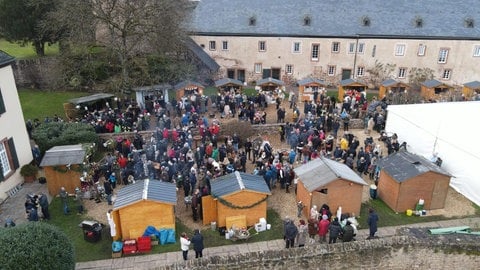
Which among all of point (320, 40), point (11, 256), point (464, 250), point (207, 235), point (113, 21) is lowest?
point (207, 235)

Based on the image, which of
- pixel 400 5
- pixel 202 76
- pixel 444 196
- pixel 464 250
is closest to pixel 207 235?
pixel 464 250

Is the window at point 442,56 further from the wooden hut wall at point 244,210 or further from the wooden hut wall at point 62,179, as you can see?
the wooden hut wall at point 62,179

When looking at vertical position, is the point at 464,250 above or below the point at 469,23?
below

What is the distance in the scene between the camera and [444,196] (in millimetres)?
17016

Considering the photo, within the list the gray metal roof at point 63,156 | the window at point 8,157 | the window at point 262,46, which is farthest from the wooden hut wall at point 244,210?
the window at point 262,46

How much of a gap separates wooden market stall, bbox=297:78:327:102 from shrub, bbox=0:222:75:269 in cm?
2228

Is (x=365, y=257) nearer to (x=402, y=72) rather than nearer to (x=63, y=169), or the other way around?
(x=63, y=169)

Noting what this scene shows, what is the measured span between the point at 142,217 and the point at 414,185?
35.9 feet

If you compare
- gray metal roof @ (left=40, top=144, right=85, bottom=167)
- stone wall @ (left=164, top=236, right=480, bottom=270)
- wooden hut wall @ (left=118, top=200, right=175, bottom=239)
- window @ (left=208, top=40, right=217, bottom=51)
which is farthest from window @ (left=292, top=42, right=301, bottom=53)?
stone wall @ (left=164, top=236, right=480, bottom=270)

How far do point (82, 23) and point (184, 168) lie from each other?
15.4 m

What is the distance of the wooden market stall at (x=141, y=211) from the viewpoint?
1422cm

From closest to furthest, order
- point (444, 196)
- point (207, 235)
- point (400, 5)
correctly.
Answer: point (207, 235) → point (444, 196) → point (400, 5)

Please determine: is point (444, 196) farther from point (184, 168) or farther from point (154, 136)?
point (154, 136)

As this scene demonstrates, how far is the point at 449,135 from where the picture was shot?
19922 mm
